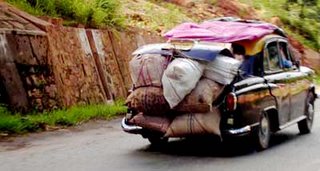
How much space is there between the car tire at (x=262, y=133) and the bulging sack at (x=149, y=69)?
1670mm

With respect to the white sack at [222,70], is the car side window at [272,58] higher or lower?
lower

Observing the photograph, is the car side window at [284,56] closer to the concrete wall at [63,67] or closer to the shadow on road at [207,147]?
the shadow on road at [207,147]

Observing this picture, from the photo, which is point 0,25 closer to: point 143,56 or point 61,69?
point 61,69

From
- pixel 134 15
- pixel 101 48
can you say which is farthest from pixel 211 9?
pixel 101 48

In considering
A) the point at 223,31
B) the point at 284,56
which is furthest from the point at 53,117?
the point at 284,56

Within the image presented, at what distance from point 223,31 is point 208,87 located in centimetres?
150

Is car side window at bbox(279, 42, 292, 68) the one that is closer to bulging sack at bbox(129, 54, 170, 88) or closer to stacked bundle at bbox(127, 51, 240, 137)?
stacked bundle at bbox(127, 51, 240, 137)

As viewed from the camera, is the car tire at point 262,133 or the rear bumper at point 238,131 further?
the car tire at point 262,133

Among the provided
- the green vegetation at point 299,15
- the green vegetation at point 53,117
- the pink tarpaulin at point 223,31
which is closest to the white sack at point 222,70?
the pink tarpaulin at point 223,31

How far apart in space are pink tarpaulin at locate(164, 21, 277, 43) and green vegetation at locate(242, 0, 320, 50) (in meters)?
21.3

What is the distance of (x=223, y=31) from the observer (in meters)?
10.8

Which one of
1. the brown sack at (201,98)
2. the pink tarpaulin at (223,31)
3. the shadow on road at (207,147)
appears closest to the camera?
the brown sack at (201,98)

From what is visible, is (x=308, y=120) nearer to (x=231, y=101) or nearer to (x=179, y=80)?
(x=231, y=101)

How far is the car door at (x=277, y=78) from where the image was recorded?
1070 cm
